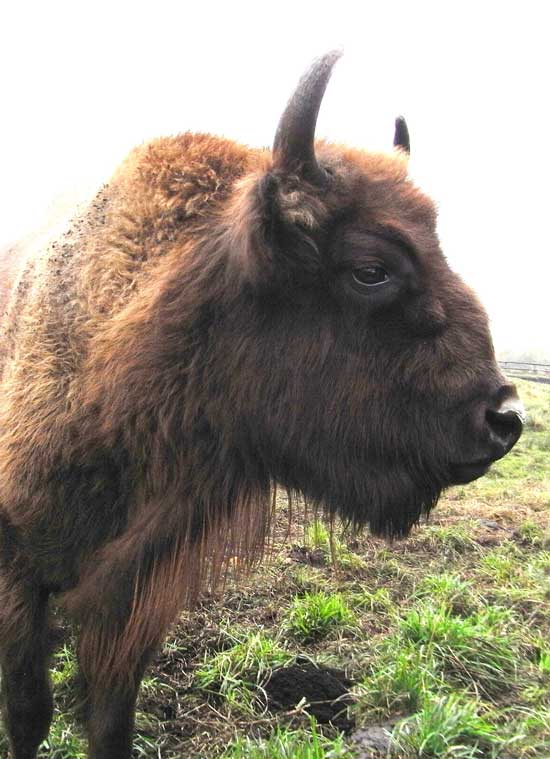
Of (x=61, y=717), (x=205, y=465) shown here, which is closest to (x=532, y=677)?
(x=205, y=465)

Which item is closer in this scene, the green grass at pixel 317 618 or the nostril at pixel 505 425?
the nostril at pixel 505 425

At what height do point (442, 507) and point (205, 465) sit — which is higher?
point (205, 465)

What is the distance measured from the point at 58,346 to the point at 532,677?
2885 millimetres

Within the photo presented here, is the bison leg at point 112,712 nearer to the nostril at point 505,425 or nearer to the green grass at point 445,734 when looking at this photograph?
the green grass at point 445,734

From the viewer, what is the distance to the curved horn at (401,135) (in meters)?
3.44

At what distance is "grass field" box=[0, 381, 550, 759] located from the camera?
298cm

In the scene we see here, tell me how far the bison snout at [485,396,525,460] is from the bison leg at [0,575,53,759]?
76.7 inches

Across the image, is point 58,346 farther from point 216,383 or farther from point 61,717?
point 61,717

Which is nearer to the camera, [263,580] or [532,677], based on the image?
[532,677]

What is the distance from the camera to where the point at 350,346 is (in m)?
2.60

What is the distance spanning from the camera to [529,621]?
423cm

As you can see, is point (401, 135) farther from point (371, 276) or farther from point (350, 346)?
point (350, 346)

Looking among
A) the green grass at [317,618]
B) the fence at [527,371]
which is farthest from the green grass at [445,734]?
the fence at [527,371]

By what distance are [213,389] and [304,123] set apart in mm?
1038
